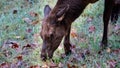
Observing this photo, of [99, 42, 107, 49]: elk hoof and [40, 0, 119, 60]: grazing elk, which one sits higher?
[40, 0, 119, 60]: grazing elk

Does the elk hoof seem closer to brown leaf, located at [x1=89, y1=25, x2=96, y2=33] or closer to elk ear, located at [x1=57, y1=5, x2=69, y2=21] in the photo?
brown leaf, located at [x1=89, y1=25, x2=96, y2=33]

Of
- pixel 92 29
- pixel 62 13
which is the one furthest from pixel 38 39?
pixel 62 13

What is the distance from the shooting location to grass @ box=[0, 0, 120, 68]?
24.6 ft

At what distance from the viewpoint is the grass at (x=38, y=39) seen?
24.6 ft

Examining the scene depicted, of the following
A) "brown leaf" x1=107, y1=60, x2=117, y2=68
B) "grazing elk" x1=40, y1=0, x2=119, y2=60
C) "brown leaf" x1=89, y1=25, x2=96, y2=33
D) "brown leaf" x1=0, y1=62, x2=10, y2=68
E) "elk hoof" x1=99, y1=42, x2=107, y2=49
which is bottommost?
"brown leaf" x1=107, y1=60, x2=117, y2=68

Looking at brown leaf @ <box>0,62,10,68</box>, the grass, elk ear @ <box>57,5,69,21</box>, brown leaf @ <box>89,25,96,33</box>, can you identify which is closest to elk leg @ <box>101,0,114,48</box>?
the grass

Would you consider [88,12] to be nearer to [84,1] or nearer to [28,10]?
[28,10]

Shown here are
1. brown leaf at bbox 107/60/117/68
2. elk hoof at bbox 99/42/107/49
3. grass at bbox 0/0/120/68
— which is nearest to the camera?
brown leaf at bbox 107/60/117/68

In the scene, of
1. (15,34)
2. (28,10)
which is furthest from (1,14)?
(15,34)

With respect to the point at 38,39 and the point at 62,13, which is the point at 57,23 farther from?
the point at 38,39

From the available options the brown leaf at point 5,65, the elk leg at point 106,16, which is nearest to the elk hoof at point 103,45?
the elk leg at point 106,16

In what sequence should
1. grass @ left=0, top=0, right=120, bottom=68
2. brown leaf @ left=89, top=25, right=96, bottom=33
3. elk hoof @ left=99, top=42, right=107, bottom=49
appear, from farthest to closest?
1. brown leaf @ left=89, top=25, right=96, bottom=33
2. elk hoof @ left=99, top=42, right=107, bottom=49
3. grass @ left=0, top=0, right=120, bottom=68

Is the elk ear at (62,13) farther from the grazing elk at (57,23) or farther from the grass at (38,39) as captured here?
the grass at (38,39)

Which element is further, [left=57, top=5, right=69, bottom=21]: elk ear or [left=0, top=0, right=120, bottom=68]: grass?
[left=0, top=0, right=120, bottom=68]: grass
